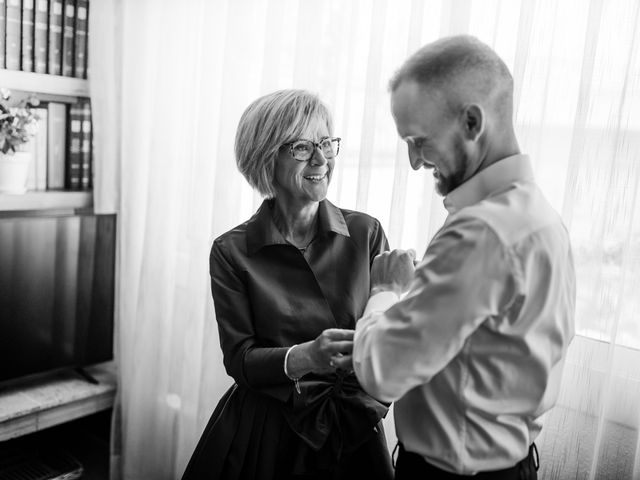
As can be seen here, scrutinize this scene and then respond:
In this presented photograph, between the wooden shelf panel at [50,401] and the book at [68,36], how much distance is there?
1.16m

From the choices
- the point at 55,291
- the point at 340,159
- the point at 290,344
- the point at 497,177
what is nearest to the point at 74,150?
the point at 55,291

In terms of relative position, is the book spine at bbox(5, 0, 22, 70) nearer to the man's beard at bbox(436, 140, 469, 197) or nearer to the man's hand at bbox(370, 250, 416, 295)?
the man's hand at bbox(370, 250, 416, 295)

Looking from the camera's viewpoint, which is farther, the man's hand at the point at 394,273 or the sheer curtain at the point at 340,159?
the sheer curtain at the point at 340,159

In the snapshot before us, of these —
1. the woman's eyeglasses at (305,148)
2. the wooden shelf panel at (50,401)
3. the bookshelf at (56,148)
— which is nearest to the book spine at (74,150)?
the bookshelf at (56,148)

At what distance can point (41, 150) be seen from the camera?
2.38 meters

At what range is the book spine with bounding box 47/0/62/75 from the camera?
7.51 ft

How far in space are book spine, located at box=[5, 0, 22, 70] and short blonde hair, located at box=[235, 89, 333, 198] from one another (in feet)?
4.08

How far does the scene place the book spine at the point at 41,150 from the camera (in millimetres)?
2344

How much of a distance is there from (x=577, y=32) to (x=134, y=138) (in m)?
1.61

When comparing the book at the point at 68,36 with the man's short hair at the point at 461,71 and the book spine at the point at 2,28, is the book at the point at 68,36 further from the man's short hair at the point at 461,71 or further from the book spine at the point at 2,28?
the man's short hair at the point at 461,71

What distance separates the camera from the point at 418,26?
1545mm

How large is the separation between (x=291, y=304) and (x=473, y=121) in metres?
0.66

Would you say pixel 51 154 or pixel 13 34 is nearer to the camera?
pixel 13 34

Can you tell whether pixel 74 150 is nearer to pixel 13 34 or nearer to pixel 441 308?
pixel 13 34
